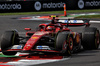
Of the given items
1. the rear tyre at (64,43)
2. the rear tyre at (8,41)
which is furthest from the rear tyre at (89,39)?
the rear tyre at (8,41)

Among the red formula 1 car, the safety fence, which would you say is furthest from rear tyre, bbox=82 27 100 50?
the safety fence

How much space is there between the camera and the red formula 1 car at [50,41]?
8.86 meters

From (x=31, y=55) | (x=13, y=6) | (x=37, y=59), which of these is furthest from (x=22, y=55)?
(x=13, y=6)

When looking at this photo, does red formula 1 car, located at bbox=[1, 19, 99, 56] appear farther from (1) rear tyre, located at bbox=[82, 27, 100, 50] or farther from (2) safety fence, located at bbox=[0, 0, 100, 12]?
(2) safety fence, located at bbox=[0, 0, 100, 12]

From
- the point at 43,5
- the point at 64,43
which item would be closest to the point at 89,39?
the point at 64,43

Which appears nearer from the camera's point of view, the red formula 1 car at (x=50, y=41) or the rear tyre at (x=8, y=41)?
the red formula 1 car at (x=50, y=41)

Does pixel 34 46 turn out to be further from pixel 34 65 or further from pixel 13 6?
pixel 13 6

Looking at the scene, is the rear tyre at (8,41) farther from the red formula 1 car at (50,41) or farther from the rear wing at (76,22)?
the rear wing at (76,22)

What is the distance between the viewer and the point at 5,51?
9.29 meters

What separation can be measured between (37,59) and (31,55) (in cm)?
66

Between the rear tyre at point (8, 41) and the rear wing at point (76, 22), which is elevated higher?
the rear wing at point (76, 22)

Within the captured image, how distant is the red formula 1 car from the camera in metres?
8.86

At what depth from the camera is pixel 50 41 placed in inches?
376

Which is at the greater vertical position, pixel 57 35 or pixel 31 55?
pixel 57 35
